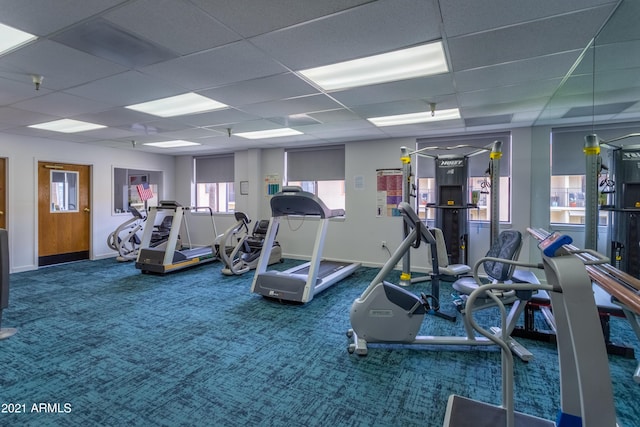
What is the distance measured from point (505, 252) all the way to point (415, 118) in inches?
89.9

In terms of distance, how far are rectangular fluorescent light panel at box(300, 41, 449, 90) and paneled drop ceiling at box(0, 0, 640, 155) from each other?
10cm

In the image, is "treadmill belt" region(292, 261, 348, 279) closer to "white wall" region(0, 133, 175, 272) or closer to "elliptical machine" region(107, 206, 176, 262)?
"elliptical machine" region(107, 206, 176, 262)

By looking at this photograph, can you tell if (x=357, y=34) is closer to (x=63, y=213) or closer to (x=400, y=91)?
(x=400, y=91)

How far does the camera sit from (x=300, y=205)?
4070 millimetres

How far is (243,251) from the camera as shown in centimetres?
602

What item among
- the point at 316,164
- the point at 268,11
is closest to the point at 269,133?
the point at 316,164

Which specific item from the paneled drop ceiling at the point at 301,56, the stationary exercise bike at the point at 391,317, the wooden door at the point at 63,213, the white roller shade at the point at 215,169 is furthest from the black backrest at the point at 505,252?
the wooden door at the point at 63,213

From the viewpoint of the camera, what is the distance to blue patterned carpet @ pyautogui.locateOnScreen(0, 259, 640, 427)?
1.98 meters

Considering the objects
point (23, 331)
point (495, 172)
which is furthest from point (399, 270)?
point (23, 331)

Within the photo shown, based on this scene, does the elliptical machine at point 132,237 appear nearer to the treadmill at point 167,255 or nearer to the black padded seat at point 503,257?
the treadmill at point 167,255

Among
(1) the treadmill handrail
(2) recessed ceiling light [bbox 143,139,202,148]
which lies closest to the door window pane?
(2) recessed ceiling light [bbox 143,139,202,148]

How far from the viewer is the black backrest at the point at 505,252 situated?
2.98 metres

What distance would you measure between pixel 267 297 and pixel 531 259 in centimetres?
401

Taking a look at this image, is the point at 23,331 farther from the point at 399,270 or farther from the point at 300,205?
the point at 399,270
